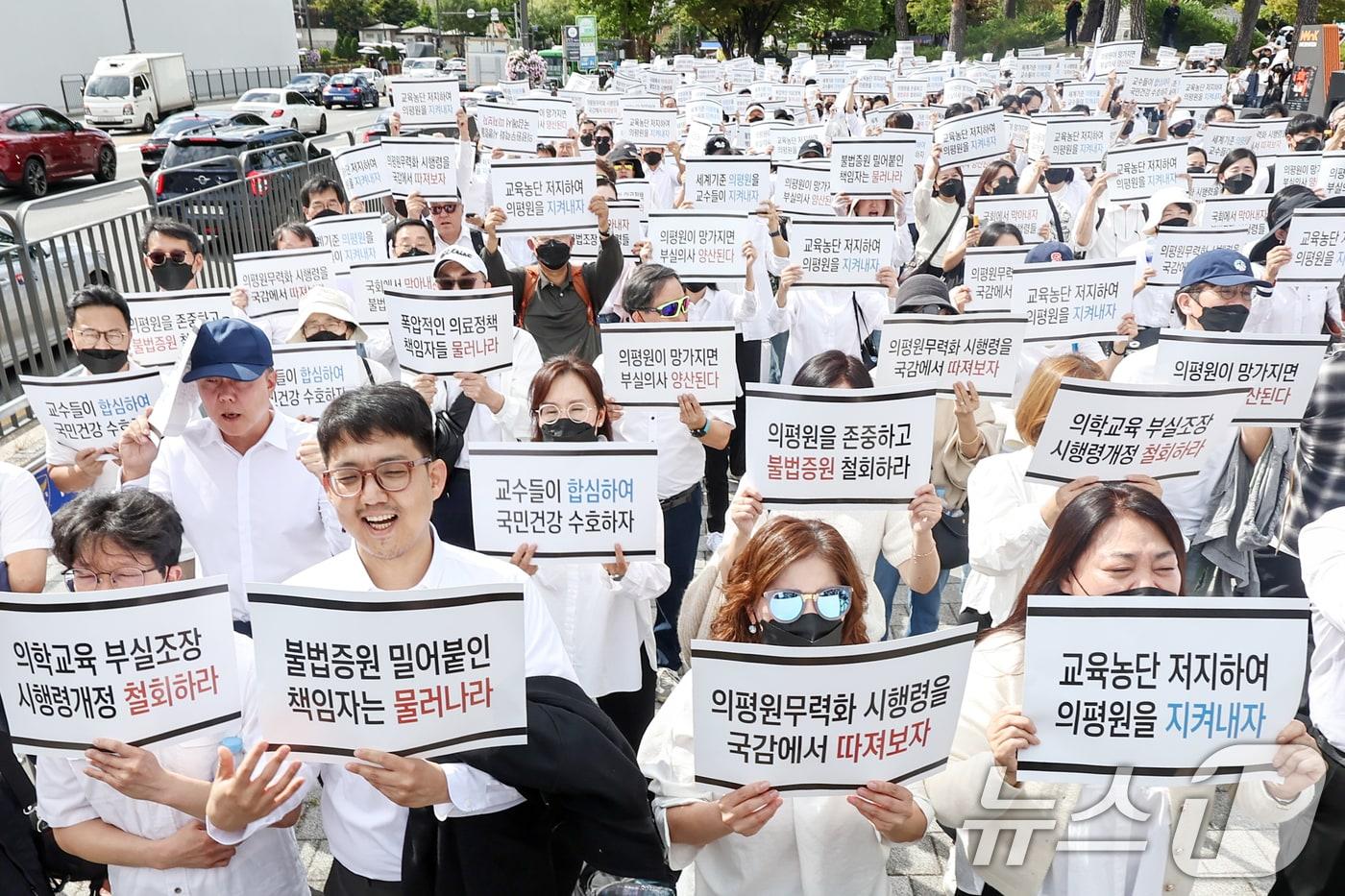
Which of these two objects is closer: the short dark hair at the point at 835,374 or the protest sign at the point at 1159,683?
the protest sign at the point at 1159,683

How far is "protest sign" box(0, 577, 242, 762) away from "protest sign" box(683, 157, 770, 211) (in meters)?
7.29

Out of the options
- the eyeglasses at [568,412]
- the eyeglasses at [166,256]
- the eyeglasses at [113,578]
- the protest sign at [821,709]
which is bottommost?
the protest sign at [821,709]

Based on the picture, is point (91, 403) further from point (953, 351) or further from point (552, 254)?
point (953, 351)

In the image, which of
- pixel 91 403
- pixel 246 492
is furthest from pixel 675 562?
pixel 91 403

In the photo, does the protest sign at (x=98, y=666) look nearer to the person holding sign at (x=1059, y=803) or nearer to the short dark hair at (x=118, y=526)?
the short dark hair at (x=118, y=526)

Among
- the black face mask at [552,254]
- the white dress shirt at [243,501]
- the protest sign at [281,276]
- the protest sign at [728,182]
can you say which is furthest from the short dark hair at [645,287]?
the protest sign at [728,182]

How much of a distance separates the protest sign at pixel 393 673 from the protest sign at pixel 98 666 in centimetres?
24

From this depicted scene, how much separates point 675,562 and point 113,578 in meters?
2.80

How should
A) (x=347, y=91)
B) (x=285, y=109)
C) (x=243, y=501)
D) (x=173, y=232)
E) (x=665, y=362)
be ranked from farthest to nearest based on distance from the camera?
Answer: (x=347, y=91), (x=285, y=109), (x=173, y=232), (x=665, y=362), (x=243, y=501)

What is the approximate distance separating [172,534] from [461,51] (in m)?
83.8

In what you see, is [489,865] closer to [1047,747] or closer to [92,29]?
[1047,747]

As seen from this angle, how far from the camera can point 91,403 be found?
4.46 meters

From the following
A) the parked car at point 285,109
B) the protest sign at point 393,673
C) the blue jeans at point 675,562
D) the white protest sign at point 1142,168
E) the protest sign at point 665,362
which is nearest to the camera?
the protest sign at point 393,673

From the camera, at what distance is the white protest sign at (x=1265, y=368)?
4.33 meters
